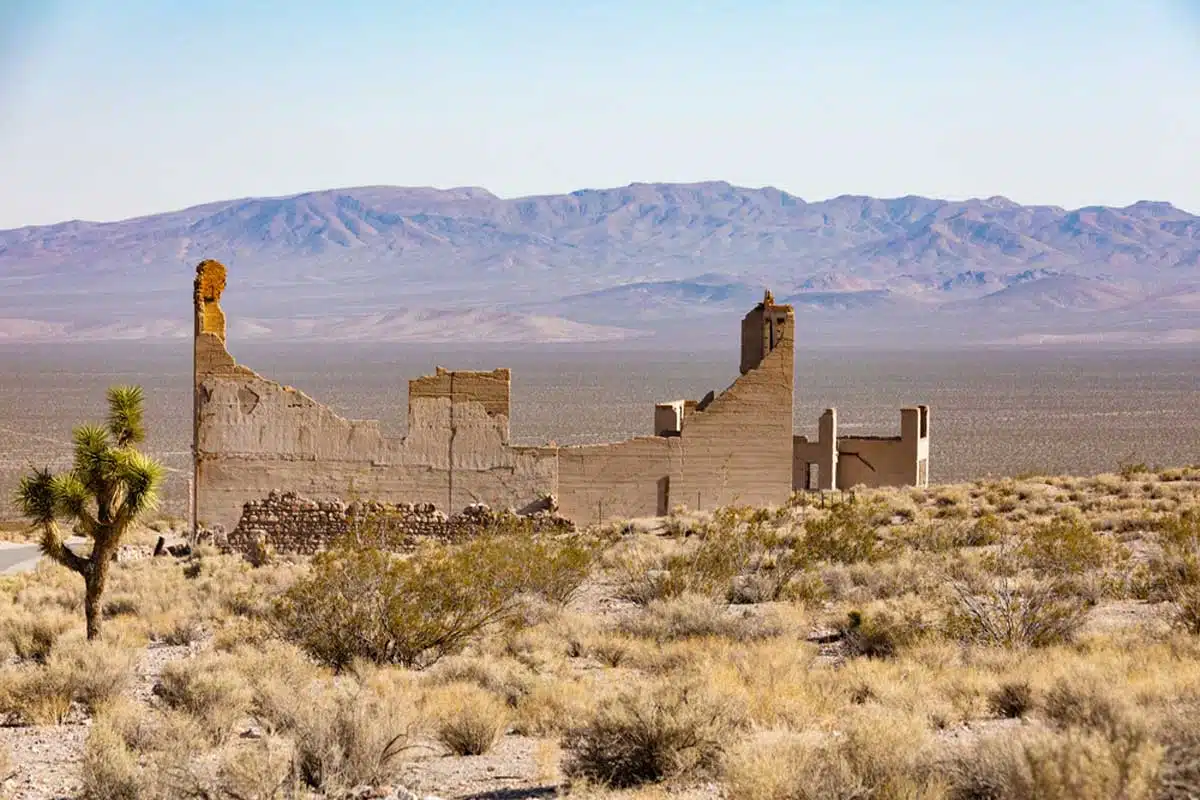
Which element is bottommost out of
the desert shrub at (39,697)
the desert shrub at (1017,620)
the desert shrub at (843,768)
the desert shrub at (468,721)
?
the desert shrub at (39,697)

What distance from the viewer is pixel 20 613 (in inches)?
779

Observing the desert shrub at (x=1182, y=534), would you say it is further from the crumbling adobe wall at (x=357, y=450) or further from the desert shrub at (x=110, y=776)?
the desert shrub at (x=110, y=776)

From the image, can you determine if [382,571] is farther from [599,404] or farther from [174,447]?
[599,404]

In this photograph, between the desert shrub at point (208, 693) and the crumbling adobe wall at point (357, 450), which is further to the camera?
the crumbling adobe wall at point (357, 450)

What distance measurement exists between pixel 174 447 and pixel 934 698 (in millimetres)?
53831

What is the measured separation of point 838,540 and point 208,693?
11986mm

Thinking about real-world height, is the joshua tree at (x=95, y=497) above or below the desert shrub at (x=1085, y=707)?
above

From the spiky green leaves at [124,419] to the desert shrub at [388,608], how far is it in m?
2.69

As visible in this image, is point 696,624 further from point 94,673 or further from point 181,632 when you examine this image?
point 94,673

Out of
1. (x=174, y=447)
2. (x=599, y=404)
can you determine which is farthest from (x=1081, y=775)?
(x=599, y=404)

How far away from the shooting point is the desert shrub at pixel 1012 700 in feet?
39.9

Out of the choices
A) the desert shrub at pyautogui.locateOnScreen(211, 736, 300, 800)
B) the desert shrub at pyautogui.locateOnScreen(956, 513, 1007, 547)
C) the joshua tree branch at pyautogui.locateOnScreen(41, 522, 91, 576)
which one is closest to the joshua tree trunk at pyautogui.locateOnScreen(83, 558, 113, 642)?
the joshua tree branch at pyautogui.locateOnScreen(41, 522, 91, 576)

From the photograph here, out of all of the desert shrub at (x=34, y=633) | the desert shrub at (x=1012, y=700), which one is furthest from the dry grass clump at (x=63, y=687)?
the desert shrub at (x=1012, y=700)

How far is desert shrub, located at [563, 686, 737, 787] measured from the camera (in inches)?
417
